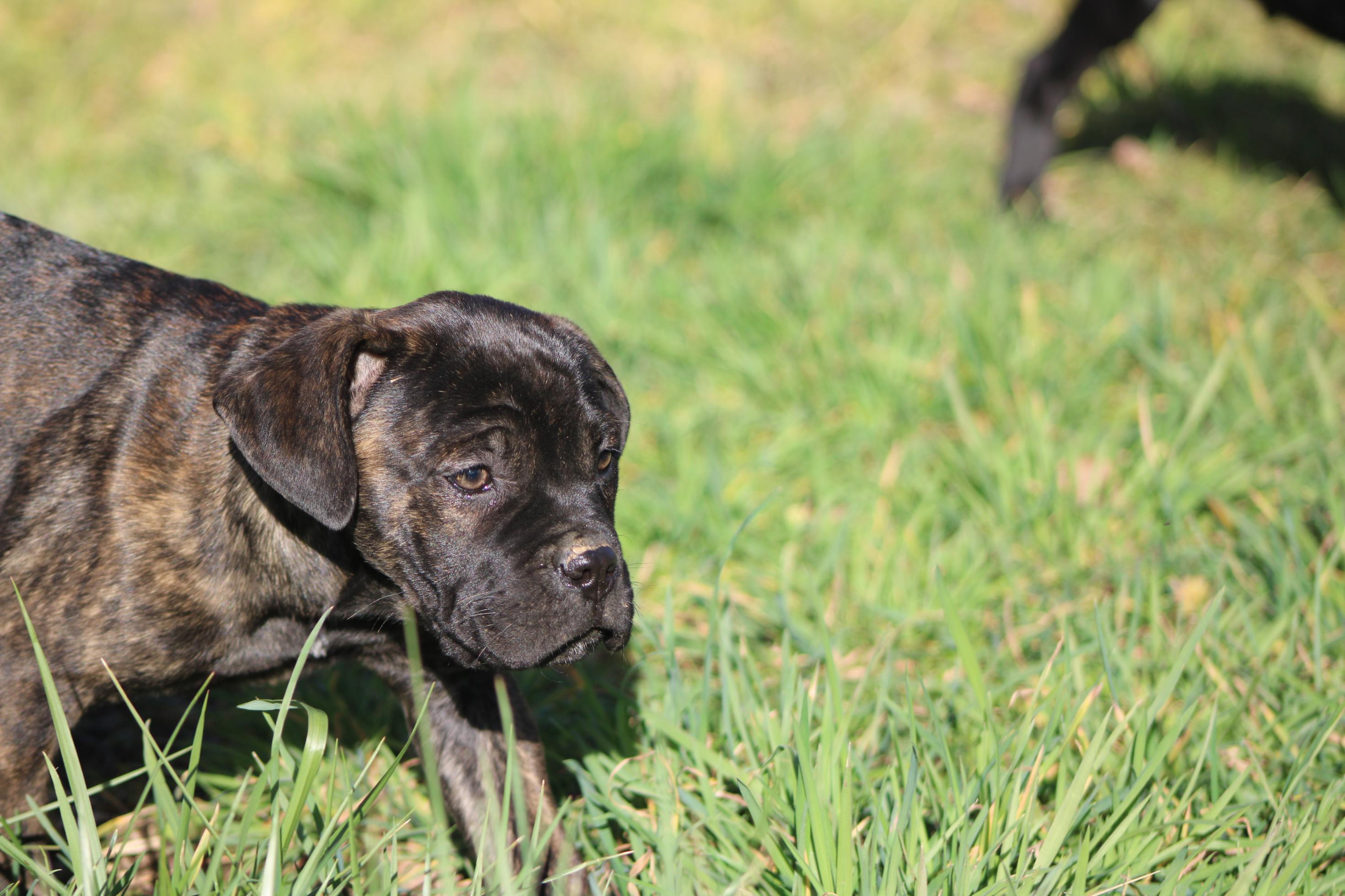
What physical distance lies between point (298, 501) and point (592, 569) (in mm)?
591

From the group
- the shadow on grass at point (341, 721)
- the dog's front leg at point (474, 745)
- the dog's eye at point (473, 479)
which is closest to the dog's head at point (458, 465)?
the dog's eye at point (473, 479)

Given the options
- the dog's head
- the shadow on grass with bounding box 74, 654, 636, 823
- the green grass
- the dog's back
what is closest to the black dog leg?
the green grass

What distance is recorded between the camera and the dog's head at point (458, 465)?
7.54ft

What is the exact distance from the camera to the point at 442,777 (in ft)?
9.16

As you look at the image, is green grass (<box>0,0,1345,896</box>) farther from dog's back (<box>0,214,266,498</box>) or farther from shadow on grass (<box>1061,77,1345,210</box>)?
dog's back (<box>0,214,266,498</box>)

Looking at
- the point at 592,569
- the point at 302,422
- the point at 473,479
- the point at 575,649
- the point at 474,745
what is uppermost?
the point at 302,422

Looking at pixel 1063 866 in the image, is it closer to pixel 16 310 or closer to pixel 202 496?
pixel 202 496

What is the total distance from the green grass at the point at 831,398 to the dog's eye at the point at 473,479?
0.59m

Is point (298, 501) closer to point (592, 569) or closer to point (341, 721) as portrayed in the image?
point (592, 569)

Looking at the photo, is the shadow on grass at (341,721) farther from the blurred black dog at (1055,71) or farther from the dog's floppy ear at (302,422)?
the blurred black dog at (1055,71)

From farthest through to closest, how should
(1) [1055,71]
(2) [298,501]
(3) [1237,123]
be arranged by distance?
(3) [1237,123], (1) [1055,71], (2) [298,501]

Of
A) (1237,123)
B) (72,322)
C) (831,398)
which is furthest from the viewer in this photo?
(1237,123)

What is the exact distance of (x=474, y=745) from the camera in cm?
278

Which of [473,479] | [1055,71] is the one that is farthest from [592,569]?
[1055,71]
